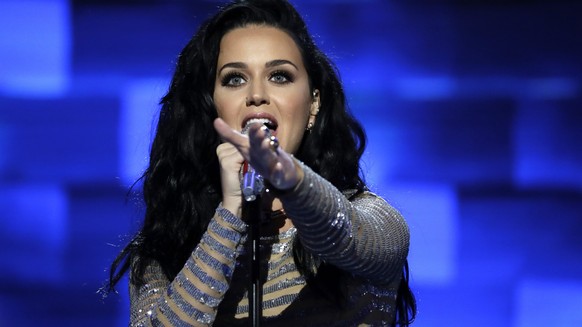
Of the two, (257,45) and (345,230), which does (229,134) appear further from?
(257,45)

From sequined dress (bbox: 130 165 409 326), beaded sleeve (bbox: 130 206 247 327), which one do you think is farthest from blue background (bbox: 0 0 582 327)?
beaded sleeve (bbox: 130 206 247 327)

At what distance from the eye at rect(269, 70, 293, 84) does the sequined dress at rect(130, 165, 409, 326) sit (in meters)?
0.28

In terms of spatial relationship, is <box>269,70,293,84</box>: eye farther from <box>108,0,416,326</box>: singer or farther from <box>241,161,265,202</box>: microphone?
<box>241,161,265,202</box>: microphone

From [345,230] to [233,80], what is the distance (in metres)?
0.60

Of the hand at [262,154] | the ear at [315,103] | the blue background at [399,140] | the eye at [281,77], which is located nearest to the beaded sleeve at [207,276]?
the hand at [262,154]

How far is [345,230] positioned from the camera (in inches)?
62.5

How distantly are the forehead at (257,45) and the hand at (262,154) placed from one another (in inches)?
25.4

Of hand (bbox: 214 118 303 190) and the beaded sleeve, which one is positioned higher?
hand (bbox: 214 118 303 190)

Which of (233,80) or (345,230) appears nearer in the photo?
(345,230)

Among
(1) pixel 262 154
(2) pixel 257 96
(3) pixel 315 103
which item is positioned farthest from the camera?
(3) pixel 315 103

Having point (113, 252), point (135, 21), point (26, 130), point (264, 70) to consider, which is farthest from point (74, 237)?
point (264, 70)

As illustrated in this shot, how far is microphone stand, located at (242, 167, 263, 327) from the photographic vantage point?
1.47 m

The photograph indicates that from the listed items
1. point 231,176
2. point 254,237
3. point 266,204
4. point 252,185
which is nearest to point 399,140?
point 266,204

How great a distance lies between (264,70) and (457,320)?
1269 millimetres
